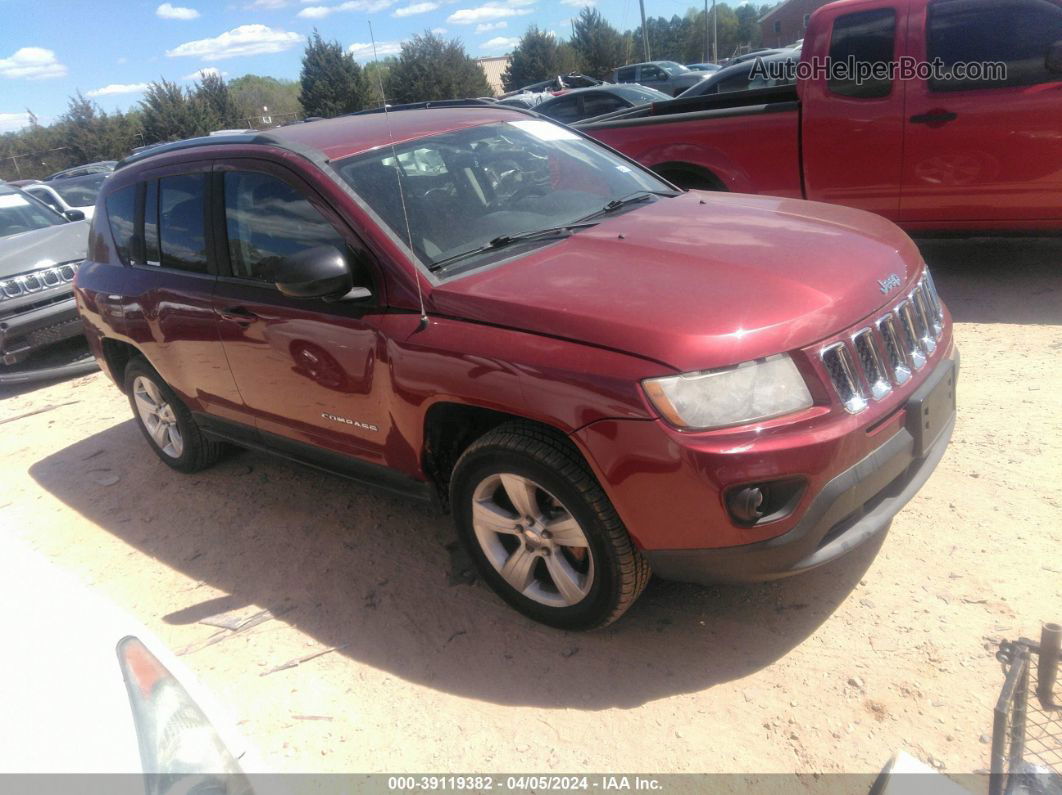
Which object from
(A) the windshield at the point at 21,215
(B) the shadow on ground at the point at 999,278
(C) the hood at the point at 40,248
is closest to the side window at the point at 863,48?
(B) the shadow on ground at the point at 999,278

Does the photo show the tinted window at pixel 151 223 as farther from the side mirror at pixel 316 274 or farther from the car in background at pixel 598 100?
the car in background at pixel 598 100

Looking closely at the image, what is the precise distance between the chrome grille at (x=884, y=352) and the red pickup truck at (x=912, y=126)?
3106 mm

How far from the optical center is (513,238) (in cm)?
328

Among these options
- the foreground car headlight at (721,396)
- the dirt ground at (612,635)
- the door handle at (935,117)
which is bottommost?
the dirt ground at (612,635)

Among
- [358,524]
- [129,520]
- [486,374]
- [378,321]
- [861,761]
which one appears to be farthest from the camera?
[129,520]

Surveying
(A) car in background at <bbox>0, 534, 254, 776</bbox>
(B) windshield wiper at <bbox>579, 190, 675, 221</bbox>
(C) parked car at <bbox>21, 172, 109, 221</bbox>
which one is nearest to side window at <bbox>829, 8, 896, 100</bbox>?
(B) windshield wiper at <bbox>579, 190, 675, 221</bbox>

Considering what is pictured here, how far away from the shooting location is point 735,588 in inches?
125

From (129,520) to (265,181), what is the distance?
2186 mm

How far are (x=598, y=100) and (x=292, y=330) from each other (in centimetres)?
1403

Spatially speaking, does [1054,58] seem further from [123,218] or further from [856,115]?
[123,218]

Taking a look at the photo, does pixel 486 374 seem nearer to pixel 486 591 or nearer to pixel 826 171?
pixel 486 591

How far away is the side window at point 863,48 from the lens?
590 centimetres

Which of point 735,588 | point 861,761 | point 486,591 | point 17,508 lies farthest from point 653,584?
point 17,508

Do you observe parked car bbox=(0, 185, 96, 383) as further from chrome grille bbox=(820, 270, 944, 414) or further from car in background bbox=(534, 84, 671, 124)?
car in background bbox=(534, 84, 671, 124)
